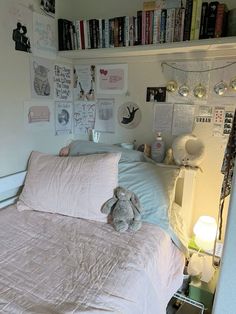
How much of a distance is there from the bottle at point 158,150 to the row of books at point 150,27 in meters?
0.64

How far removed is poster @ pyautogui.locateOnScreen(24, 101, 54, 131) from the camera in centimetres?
172

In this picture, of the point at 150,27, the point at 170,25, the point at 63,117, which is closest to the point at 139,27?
the point at 150,27

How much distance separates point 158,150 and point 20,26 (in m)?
1.19

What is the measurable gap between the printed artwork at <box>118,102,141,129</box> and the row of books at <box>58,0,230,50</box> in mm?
426

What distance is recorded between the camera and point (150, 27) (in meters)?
1.54

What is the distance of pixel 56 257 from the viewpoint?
3.68ft

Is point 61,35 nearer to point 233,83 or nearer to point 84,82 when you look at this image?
point 84,82

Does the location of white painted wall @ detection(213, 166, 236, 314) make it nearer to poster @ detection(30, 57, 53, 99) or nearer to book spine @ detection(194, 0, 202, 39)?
book spine @ detection(194, 0, 202, 39)

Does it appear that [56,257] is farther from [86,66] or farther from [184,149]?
[86,66]

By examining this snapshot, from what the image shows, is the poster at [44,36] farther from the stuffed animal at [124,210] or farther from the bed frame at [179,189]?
the stuffed animal at [124,210]

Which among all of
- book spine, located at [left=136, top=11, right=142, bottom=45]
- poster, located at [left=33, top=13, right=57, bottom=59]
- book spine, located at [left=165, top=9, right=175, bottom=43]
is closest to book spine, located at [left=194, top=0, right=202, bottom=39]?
book spine, located at [left=165, top=9, right=175, bottom=43]

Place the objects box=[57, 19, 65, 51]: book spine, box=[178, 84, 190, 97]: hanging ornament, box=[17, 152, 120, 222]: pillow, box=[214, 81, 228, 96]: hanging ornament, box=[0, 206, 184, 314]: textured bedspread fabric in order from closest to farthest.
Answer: box=[0, 206, 184, 314]: textured bedspread fabric, box=[17, 152, 120, 222]: pillow, box=[214, 81, 228, 96]: hanging ornament, box=[178, 84, 190, 97]: hanging ornament, box=[57, 19, 65, 51]: book spine

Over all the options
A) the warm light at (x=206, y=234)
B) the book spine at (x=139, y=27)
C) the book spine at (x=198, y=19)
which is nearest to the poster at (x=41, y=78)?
the book spine at (x=139, y=27)

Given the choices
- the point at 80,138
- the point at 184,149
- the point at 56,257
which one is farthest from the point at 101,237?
the point at 80,138
